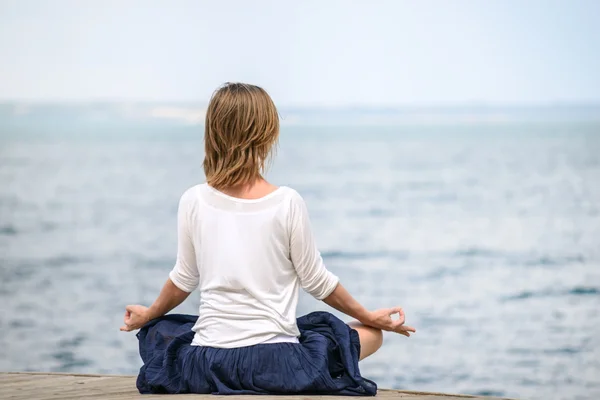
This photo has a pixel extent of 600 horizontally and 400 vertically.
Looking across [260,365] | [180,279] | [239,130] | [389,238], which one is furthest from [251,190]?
[389,238]

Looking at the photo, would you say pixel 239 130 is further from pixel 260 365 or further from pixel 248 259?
pixel 260 365

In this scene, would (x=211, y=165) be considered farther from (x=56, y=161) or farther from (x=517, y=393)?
(x=56, y=161)

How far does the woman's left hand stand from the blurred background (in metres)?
3.51

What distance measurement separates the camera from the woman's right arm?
6.43 ft

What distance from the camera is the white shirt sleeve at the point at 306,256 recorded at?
196 centimetres

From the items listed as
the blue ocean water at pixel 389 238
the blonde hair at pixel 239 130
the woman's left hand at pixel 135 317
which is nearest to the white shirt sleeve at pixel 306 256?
the blonde hair at pixel 239 130

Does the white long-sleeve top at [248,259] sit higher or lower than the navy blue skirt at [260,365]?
higher

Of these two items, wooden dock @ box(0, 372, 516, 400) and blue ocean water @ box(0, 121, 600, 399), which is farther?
blue ocean water @ box(0, 121, 600, 399)

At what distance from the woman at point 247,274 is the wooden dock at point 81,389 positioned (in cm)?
5

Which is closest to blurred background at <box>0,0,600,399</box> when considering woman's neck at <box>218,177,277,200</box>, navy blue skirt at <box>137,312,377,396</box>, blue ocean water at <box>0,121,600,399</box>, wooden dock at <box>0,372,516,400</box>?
blue ocean water at <box>0,121,600,399</box>

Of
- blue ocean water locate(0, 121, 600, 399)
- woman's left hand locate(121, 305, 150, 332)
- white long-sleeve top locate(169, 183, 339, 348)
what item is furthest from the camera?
blue ocean water locate(0, 121, 600, 399)

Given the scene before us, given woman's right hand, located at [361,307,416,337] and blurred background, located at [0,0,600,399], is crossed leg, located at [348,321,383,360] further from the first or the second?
blurred background, located at [0,0,600,399]

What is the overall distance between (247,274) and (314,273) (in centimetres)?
A: 14

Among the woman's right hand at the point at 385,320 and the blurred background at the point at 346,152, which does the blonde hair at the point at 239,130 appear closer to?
the woman's right hand at the point at 385,320
